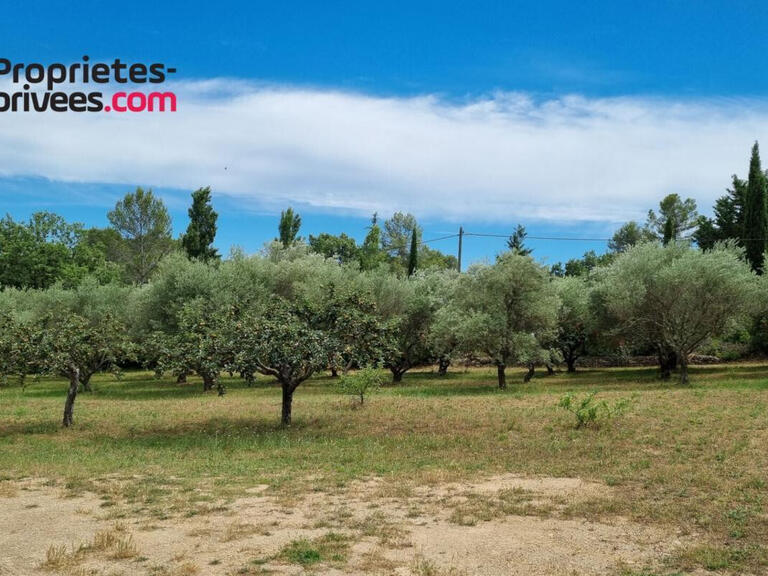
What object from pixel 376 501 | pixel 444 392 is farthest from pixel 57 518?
pixel 444 392

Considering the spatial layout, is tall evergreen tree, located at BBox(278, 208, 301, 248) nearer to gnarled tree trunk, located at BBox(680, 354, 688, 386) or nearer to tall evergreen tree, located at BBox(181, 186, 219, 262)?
tall evergreen tree, located at BBox(181, 186, 219, 262)

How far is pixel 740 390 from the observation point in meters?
29.2

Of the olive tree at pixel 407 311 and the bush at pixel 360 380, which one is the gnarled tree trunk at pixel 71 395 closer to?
the bush at pixel 360 380

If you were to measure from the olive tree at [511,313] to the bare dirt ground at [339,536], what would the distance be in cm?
2263

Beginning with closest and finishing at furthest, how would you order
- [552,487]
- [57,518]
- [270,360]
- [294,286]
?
[57,518] → [552,487] → [270,360] → [294,286]

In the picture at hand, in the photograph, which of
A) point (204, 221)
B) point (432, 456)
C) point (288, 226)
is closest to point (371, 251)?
point (288, 226)

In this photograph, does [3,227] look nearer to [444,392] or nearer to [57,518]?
[444,392]

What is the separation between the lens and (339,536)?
9898 mm

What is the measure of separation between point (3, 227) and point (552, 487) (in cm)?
8662

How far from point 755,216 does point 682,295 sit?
101 feet

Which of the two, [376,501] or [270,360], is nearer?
[376,501]

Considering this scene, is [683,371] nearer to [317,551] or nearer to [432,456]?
Result: [432,456]

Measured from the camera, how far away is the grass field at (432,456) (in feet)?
36.5

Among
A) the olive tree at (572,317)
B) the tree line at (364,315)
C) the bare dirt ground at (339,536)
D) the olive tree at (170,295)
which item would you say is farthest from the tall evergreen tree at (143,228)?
the bare dirt ground at (339,536)
